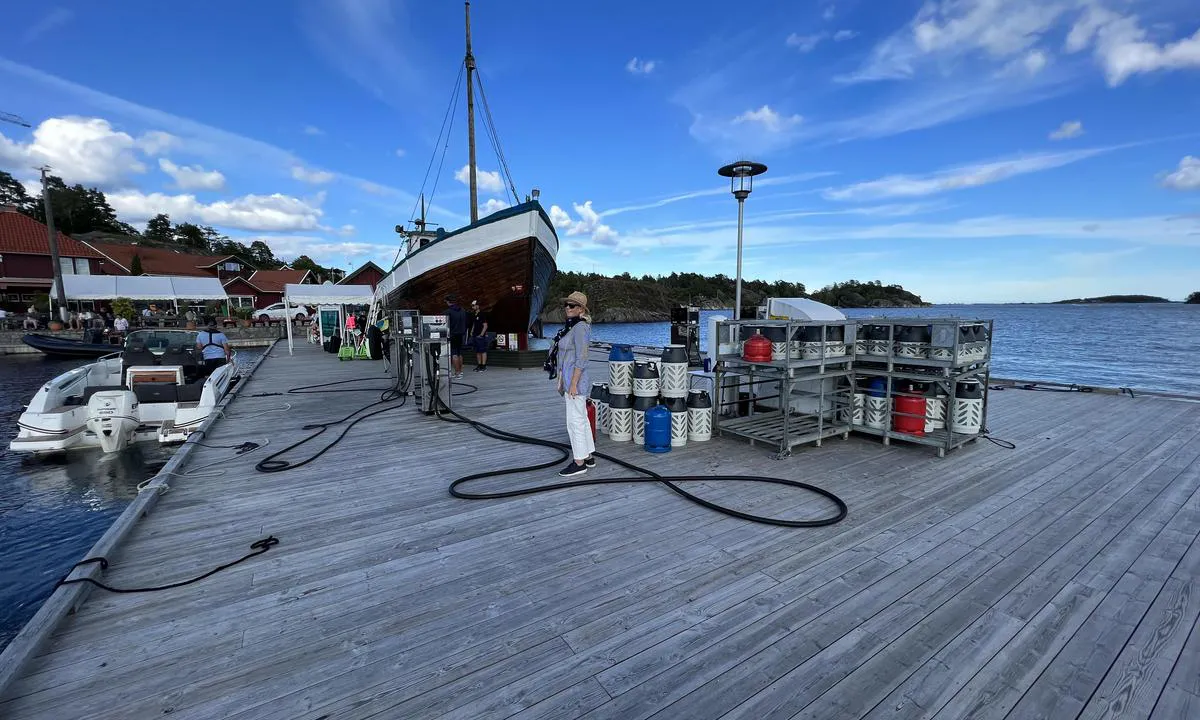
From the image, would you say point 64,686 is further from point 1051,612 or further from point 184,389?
point 184,389

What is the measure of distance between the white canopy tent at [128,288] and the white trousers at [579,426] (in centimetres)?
3392

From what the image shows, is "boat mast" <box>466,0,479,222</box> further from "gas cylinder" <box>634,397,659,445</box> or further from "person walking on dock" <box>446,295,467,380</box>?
"gas cylinder" <box>634,397,659,445</box>

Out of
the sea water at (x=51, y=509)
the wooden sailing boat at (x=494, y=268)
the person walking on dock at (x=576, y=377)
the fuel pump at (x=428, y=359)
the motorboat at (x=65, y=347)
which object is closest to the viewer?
the person walking on dock at (x=576, y=377)

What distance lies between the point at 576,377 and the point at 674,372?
4.26ft

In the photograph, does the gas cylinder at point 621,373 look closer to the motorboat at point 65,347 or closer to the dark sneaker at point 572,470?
the dark sneaker at point 572,470

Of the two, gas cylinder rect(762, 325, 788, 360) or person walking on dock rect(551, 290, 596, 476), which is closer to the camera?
person walking on dock rect(551, 290, 596, 476)

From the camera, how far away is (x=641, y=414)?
518 cm

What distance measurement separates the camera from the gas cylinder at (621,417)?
5.33 m

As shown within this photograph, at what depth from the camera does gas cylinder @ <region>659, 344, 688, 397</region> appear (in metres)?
5.09

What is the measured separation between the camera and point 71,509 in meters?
6.19

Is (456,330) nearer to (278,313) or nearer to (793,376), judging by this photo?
(793,376)

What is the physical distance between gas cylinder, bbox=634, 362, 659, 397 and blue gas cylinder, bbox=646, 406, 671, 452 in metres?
0.27

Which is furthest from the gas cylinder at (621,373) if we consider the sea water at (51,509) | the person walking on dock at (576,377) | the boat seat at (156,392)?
the boat seat at (156,392)

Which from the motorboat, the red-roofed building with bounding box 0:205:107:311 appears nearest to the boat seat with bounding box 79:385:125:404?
the motorboat
